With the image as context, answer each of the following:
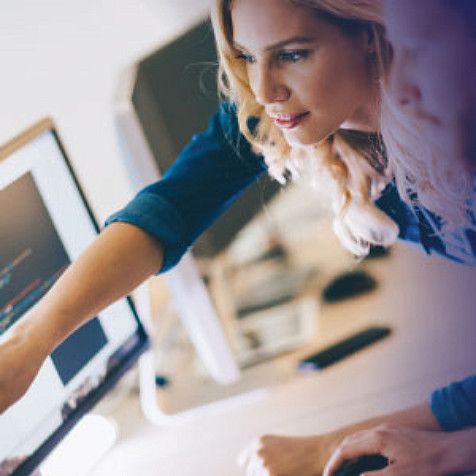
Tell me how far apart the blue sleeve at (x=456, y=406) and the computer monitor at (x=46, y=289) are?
1.24 ft

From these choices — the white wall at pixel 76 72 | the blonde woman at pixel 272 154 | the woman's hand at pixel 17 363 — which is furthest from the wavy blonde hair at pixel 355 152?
the white wall at pixel 76 72

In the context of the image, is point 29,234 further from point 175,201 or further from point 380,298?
point 380,298

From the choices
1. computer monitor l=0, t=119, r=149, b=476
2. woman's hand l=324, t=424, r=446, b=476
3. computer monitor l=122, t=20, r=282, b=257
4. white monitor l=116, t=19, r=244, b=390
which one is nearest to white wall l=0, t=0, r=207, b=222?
computer monitor l=122, t=20, r=282, b=257

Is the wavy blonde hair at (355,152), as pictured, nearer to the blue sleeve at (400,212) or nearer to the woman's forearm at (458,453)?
the blue sleeve at (400,212)

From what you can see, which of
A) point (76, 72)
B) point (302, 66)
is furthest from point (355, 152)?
Answer: point (76, 72)

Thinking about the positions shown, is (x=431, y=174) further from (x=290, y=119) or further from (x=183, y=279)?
(x=183, y=279)

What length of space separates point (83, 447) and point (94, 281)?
29 centimetres

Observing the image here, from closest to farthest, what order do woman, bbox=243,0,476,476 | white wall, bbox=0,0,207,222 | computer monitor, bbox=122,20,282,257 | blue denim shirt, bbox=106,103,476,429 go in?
woman, bbox=243,0,476,476 → blue denim shirt, bbox=106,103,476,429 → computer monitor, bbox=122,20,282,257 → white wall, bbox=0,0,207,222

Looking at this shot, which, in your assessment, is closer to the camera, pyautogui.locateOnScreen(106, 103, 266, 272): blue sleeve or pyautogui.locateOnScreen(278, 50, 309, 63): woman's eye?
pyautogui.locateOnScreen(278, 50, 309, 63): woman's eye

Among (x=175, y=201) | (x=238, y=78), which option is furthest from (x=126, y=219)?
(x=238, y=78)

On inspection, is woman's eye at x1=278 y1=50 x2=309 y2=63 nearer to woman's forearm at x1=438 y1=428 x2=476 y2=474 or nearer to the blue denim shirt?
the blue denim shirt

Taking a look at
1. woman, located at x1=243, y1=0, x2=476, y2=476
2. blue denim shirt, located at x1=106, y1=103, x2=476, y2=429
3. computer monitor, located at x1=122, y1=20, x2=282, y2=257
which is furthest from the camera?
computer monitor, located at x1=122, y1=20, x2=282, y2=257

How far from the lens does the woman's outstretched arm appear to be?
1.83 ft

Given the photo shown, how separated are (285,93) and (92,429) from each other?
528 mm
